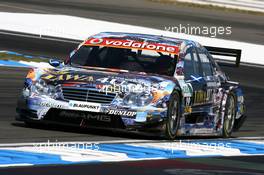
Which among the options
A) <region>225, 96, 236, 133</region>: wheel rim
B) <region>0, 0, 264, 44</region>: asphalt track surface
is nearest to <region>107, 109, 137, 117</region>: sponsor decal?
<region>225, 96, 236, 133</region>: wheel rim

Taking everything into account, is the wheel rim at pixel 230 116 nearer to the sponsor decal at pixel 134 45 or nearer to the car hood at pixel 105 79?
the sponsor decal at pixel 134 45

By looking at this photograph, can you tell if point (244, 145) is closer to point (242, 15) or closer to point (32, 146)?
point (32, 146)

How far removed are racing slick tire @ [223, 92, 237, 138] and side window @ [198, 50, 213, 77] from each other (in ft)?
1.49

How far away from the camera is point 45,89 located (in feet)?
39.5

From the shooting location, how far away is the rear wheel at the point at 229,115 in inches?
550

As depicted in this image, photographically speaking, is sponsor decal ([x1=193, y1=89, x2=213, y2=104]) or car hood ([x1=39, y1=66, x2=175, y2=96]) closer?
car hood ([x1=39, y1=66, x2=175, y2=96])

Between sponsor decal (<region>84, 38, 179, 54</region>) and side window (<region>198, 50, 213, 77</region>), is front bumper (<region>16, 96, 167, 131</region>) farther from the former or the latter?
side window (<region>198, 50, 213, 77</region>)

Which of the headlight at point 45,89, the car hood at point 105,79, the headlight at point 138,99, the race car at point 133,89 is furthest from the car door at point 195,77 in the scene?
the headlight at point 45,89

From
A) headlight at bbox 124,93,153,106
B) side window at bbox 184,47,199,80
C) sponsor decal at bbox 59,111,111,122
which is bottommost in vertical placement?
sponsor decal at bbox 59,111,111,122

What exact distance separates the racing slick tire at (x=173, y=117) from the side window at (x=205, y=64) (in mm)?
1344

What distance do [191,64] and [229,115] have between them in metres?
1.14

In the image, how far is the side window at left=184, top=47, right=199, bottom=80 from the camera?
515 inches

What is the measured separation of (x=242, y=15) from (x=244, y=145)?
26.5 meters

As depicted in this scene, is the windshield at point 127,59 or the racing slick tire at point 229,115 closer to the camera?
the windshield at point 127,59
